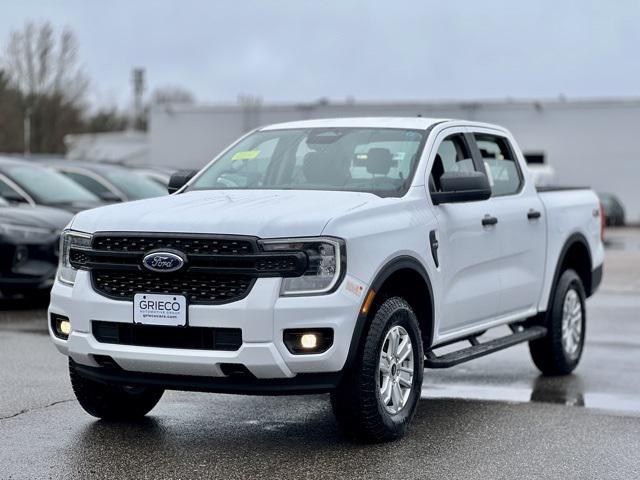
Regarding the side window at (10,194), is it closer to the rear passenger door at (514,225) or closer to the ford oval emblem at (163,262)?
the rear passenger door at (514,225)

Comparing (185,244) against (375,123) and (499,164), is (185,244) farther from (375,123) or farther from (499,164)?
(499,164)

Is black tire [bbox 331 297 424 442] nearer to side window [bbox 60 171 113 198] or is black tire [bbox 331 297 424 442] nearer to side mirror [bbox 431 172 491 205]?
side mirror [bbox 431 172 491 205]

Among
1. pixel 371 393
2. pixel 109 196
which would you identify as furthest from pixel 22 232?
pixel 371 393

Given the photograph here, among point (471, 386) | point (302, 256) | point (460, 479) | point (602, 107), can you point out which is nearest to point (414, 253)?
point (302, 256)

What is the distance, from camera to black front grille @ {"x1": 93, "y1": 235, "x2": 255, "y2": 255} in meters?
5.99

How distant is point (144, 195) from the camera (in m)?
16.0

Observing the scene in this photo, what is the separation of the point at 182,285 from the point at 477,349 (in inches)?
95.6

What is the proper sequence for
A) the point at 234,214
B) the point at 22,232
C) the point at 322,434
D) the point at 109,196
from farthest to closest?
the point at 109,196, the point at 22,232, the point at 322,434, the point at 234,214

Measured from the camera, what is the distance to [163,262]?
606 centimetres

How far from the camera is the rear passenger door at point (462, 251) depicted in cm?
730

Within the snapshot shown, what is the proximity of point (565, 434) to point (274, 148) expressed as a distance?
101 inches

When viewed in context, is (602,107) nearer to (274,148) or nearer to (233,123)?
(233,123)

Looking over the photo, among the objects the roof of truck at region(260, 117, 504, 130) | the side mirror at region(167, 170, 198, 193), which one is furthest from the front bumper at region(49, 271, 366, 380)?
the roof of truck at region(260, 117, 504, 130)

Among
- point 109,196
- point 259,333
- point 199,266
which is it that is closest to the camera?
point 259,333
